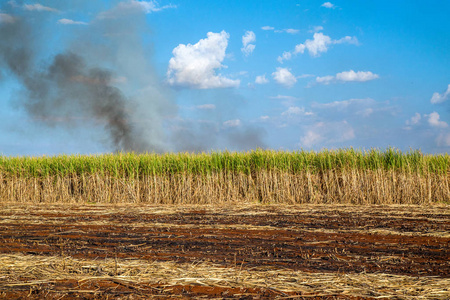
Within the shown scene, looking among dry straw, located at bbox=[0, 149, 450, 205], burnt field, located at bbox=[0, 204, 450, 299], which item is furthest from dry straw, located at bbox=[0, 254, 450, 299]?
dry straw, located at bbox=[0, 149, 450, 205]

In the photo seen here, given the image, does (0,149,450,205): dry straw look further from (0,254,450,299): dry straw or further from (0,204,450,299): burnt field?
(0,254,450,299): dry straw

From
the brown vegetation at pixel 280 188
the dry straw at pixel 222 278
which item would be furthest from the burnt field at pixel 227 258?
the brown vegetation at pixel 280 188

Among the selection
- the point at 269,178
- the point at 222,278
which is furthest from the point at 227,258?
the point at 269,178

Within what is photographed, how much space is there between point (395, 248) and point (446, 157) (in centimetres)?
1122

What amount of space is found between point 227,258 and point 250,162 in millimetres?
10888

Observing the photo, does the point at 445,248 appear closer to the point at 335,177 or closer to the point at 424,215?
the point at 424,215

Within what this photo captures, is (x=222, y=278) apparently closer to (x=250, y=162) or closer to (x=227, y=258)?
(x=227, y=258)

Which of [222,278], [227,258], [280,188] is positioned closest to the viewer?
[222,278]

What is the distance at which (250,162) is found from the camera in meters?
16.5

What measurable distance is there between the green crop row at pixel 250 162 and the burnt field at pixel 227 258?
6.05m

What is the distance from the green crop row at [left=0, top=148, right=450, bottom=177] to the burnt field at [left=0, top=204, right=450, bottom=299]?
19.9 ft

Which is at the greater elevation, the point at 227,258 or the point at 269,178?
the point at 269,178

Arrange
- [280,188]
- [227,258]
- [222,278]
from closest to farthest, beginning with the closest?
[222,278] < [227,258] < [280,188]

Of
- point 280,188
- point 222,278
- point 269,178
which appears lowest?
point 222,278
